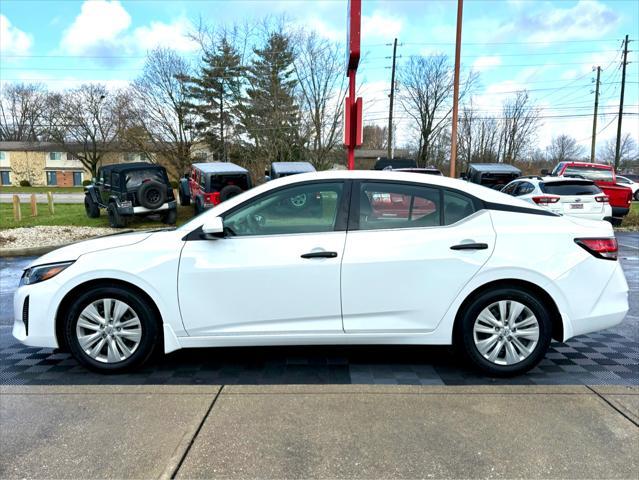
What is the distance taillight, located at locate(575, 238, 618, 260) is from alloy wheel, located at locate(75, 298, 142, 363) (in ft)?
11.2

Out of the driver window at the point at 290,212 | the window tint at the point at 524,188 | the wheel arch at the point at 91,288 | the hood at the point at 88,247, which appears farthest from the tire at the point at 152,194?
the driver window at the point at 290,212

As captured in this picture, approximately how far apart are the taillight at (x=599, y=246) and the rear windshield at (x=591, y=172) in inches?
561

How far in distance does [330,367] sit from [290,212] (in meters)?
1.33

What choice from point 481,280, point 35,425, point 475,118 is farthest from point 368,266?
point 475,118

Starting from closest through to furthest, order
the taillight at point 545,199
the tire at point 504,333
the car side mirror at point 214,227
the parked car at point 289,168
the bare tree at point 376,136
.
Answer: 1. the car side mirror at point 214,227
2. the tire at point 504,333
3. the taillight at point 545,199
4. the parked car at point 289,168
5. the bare tree at point 376,136

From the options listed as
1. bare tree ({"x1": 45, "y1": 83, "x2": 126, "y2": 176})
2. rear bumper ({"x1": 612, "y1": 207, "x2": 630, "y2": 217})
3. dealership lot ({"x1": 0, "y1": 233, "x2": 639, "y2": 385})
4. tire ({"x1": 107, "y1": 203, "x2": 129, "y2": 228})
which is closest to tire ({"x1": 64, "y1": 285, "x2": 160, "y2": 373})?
dealership lot ({"x1": 0, "y1": 233, "x2": 639, "y2": 385})

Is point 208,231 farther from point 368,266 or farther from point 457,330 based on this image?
point 457,330

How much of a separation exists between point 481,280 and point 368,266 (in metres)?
0.85

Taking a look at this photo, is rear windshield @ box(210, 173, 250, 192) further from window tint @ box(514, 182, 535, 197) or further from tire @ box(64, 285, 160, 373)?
tire @ box(64, 285, 160, 373)

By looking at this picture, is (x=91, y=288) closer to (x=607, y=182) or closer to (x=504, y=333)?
(x=504, y=333)

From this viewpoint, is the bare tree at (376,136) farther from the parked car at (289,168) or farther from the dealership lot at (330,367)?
the dealership lot at (330,367)

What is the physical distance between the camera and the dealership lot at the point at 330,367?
368 centimetres

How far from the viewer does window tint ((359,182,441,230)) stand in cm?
366

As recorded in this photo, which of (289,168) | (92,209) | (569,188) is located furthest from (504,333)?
(92,209)
